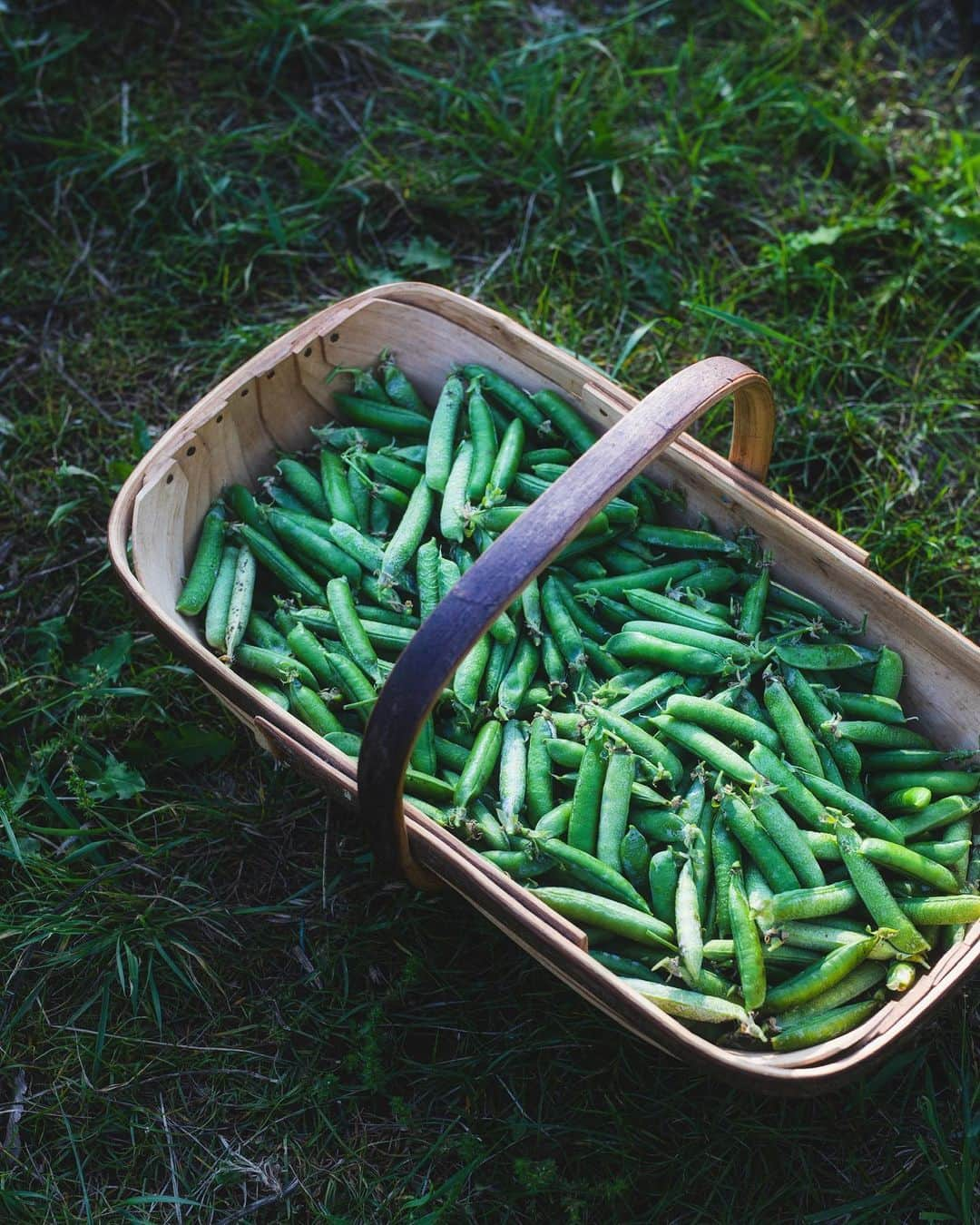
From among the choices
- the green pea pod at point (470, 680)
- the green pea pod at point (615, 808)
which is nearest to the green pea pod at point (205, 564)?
the green pea pod at point (470, 680)

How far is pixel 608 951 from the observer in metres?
2.56

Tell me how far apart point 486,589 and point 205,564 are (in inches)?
47.0

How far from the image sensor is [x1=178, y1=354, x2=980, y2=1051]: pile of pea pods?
2.54 metres

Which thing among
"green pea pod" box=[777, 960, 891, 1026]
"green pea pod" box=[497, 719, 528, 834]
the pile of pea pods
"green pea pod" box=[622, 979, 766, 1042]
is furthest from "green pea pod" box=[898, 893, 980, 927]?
"green pea pod" box=[497, 719, 528, 834]

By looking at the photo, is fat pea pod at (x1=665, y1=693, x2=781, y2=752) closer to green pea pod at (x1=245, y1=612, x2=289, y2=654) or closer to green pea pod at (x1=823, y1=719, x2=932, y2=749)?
green pea pod at (x1=823, y1=719, x2=932, y2=749)

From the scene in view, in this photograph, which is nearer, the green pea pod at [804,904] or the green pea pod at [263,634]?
the green pea pod at [804,904]

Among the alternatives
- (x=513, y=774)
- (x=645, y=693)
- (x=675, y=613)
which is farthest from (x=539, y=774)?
(x=675, y=613)

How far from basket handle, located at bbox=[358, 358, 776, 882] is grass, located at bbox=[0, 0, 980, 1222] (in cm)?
73

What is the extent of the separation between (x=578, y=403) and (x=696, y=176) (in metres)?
1.79

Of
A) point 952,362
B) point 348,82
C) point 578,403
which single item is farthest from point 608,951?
point 348,82

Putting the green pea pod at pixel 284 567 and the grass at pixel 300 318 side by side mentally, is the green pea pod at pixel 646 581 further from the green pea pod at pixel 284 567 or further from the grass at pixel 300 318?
the grass at pixel 300 318

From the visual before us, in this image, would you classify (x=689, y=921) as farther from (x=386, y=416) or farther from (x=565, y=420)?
(x=386, y=416)

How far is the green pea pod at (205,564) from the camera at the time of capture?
300cm

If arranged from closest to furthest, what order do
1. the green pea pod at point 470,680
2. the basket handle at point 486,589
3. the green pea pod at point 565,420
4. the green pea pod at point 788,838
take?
the basket handle at point 486,589 < the green pea pod at point 788,838 < the green pea pod at point 470,680 < the green pea pod at point 565,420
